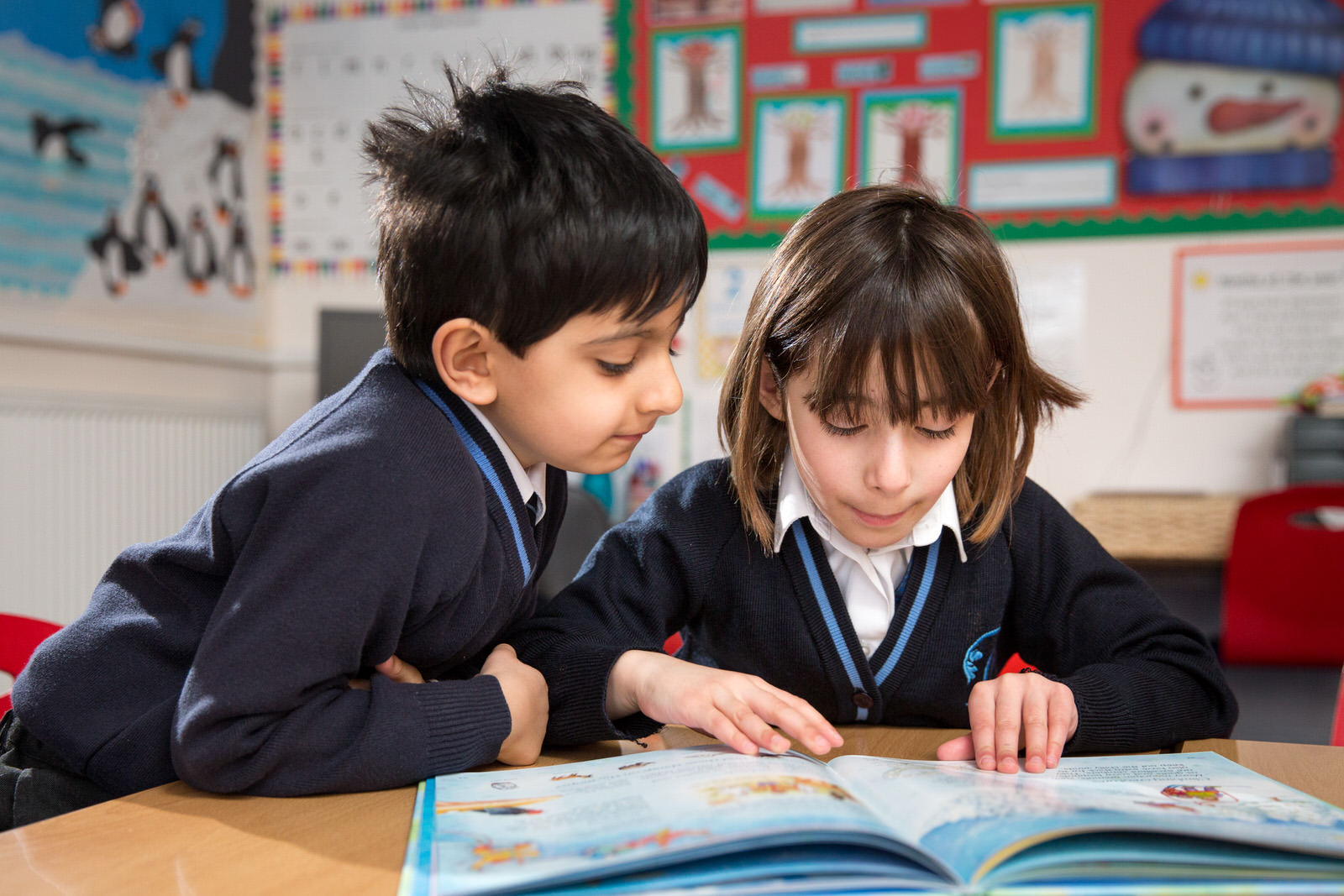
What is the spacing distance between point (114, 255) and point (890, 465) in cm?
221

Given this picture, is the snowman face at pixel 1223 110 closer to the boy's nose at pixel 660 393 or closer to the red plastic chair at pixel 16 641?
the boy's nose at pixel 660 393

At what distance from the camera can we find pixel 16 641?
98 centimetres

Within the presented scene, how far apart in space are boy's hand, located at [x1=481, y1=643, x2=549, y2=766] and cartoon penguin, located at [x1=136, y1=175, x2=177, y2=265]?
220cm

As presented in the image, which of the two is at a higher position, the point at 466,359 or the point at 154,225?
the point at 154,225

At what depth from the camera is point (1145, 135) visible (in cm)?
255

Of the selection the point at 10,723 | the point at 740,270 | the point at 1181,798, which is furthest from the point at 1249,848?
the point at 740,270

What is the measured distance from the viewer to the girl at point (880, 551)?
74 cm

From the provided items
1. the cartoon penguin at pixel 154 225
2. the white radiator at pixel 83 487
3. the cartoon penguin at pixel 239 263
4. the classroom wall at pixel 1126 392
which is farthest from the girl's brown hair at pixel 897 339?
the cartoon penguin at pixel 239 263

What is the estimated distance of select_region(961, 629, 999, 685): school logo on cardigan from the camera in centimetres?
89

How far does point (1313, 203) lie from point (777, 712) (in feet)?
8.08

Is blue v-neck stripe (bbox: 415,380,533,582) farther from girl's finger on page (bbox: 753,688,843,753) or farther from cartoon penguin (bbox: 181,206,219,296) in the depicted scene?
cartoon penguin (bbox: 181,206,219,296)

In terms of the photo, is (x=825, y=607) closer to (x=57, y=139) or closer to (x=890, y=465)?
(x=890, y=465)

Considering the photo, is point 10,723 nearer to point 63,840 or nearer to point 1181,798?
point 63,840

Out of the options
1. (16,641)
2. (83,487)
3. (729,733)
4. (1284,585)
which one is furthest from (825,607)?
(83,487)
